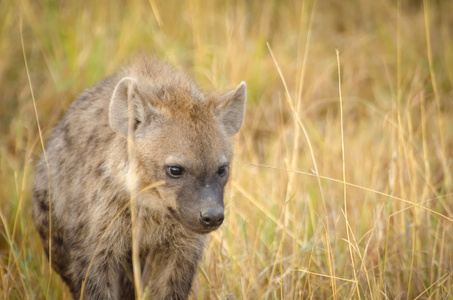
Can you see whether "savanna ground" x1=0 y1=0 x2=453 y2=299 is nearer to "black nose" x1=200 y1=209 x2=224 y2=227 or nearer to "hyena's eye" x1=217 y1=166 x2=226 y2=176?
"hyena's eye" x1=217 y1=166 x2=226 y2=176

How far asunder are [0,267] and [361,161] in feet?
10.1

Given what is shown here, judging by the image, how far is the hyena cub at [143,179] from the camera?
295 cm

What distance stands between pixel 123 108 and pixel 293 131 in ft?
9.02

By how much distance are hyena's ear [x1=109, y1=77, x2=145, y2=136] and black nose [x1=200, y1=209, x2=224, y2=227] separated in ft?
2.05

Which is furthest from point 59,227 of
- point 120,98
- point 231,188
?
point 231,188

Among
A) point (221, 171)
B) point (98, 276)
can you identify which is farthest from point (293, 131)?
point (98, 276)

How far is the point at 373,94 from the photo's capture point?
6781 mm

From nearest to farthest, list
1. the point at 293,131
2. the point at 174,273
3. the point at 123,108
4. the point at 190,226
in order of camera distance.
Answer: the point at 190,226, the point at 123,108, the point at 174,273, the point at 293,131

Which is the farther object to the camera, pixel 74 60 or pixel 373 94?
pixel 373 94

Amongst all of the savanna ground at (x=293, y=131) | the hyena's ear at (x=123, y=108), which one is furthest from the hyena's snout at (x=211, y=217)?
the hyena's ear at (x=123, y=108)

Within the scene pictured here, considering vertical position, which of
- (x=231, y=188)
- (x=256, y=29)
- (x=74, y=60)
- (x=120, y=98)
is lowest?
(x=231, y=188)

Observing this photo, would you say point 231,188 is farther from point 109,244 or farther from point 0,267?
point 0,267

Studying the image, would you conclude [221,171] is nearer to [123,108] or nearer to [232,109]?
[232,109]

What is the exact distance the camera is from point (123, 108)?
3.06 m
